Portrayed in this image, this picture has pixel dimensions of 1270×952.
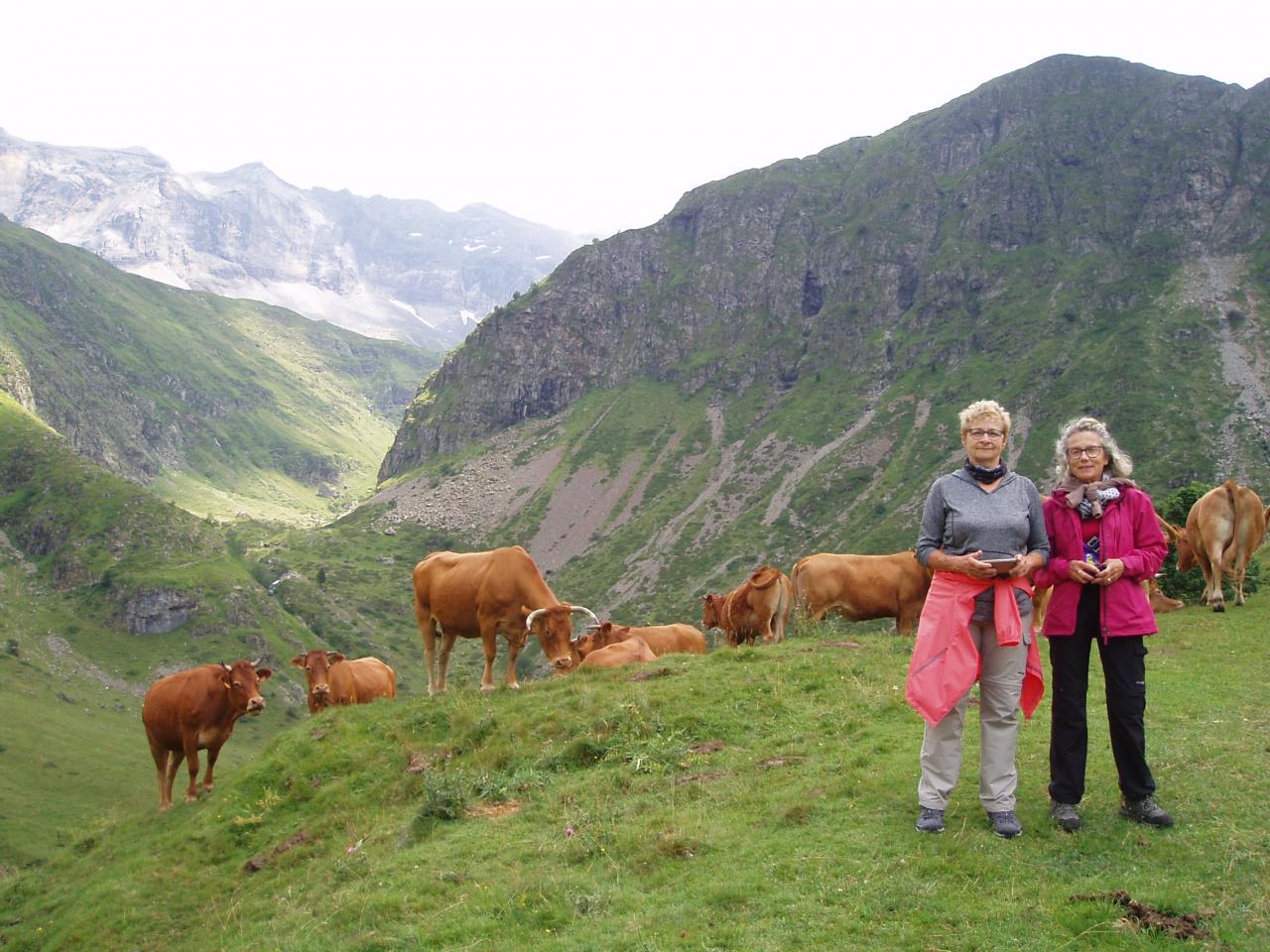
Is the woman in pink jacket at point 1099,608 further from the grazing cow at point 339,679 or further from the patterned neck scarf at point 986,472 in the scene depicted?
the grazing cow at point 339,679

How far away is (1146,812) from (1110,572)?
244 cm

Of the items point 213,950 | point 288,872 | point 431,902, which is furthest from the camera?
point 288,872

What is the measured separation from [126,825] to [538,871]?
1636 cm

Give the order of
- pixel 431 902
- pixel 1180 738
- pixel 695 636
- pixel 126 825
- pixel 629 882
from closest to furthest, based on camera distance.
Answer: pixel 629 882
pixel 431 902
pixel 1180 738
pixel 126 825
pixel 695 636

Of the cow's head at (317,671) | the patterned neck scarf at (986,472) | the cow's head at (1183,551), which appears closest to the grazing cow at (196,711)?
the cow's head at (317,671)

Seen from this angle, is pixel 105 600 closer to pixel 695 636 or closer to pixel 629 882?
pixel 695 636

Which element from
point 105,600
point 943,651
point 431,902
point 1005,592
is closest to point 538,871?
point 431,902

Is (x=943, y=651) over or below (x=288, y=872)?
over

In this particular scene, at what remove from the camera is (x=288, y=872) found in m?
14.8

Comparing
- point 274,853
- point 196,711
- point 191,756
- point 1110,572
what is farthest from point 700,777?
point 191,756

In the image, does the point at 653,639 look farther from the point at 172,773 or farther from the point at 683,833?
the point at 683,833

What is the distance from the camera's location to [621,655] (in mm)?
22672

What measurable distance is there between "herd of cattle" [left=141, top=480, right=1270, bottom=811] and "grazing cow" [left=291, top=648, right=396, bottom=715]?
0.04 metres

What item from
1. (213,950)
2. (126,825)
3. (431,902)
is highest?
(431,902)
